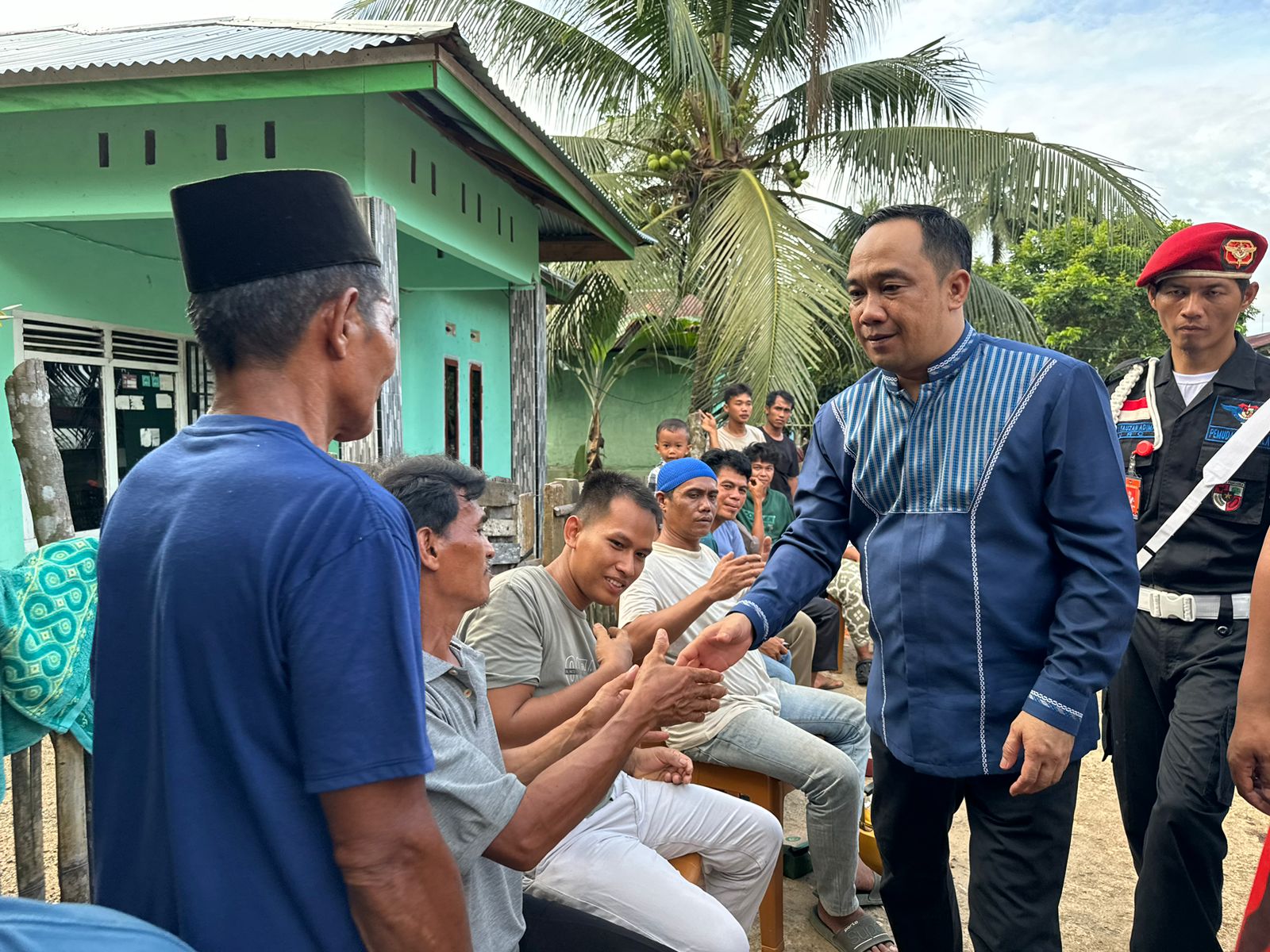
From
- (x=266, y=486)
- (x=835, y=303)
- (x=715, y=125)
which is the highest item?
(x=715, y=125)

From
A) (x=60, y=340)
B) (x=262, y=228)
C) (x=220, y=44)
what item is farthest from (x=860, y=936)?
(x=60, y=340)

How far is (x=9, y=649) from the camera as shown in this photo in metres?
2.25

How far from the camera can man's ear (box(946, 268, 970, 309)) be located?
91.0 inches

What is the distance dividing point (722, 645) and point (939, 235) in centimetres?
116

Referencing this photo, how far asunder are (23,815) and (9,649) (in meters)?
0.61

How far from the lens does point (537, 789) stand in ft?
6.18

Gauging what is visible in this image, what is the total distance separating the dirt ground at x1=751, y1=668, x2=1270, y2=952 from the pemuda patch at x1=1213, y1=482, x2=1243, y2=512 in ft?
5.70

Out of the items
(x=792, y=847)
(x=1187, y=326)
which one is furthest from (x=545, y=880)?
(x=1187, y=326)

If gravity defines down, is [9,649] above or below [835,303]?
below

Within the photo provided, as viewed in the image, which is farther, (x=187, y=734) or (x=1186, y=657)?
(x=1186, y=657)

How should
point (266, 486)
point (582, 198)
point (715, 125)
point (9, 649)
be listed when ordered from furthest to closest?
1. point (715, 125)
2. point (582, 198)
3. point (9, 649)
4. point (266, 486)

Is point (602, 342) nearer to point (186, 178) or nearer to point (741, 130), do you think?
point (741, 130)

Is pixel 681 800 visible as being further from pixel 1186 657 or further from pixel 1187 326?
pixel 1187 326

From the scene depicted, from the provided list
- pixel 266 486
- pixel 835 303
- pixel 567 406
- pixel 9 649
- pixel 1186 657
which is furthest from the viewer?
pixel 567 406
